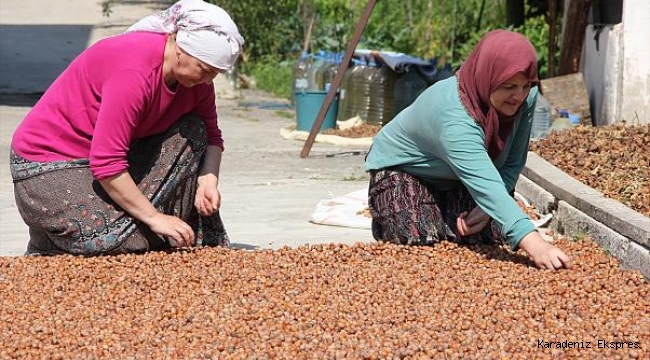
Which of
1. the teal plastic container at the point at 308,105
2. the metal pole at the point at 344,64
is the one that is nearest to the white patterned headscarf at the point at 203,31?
the metal pole at the point at 344,64

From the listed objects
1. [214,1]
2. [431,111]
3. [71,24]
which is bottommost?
[71,24]

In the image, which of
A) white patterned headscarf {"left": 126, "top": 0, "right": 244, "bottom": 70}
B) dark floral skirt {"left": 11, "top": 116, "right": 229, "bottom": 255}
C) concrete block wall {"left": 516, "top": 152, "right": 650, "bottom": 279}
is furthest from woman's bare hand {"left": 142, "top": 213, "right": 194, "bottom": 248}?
concrete block wall {"left": 516, "top": 152, "right": 650, "bottom": 279}

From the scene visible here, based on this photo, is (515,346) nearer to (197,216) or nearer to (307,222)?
(197,216)

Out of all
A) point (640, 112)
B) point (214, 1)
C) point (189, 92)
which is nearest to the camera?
point (189, 92)

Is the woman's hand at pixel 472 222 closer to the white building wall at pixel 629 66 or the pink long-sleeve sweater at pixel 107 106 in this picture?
the pink long-sleeve sweater at pixel 107 106

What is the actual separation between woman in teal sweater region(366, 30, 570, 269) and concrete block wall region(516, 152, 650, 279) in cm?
38

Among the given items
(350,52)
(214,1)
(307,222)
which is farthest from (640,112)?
(214,1)

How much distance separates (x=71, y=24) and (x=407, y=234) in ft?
65.8

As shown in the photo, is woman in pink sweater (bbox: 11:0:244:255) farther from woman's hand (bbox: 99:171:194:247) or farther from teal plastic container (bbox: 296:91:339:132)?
teal plastic container (bbox: 296:91:339:132)

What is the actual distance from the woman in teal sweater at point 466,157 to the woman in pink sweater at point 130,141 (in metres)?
0.85

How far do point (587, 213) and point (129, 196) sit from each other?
2264 mm

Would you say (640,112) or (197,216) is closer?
(197,216)

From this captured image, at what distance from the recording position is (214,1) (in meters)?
14.9

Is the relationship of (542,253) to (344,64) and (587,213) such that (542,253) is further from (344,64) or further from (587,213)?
(344,64)
